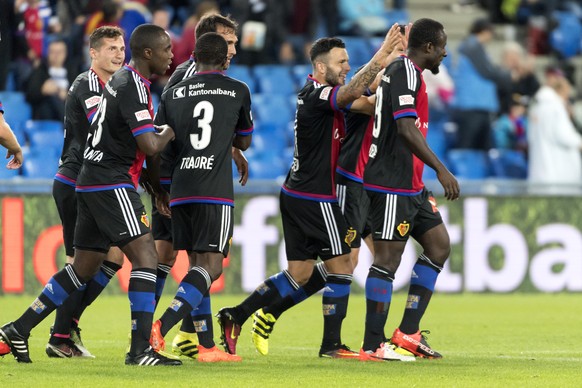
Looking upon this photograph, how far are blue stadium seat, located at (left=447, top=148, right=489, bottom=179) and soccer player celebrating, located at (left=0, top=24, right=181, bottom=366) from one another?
9.21 metres

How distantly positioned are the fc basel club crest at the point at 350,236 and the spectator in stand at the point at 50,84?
7167mm

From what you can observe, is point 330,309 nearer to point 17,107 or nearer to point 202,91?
point 202,91

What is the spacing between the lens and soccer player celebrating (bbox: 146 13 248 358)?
326 inches

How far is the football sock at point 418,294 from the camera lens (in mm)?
8562

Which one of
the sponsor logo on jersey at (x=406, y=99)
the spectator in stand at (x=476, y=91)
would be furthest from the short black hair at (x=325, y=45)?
the spectator in stand at (x=476, y=91)

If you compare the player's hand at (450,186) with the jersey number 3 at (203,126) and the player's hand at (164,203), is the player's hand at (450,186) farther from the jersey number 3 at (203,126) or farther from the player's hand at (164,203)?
the player's hand at (164,203)

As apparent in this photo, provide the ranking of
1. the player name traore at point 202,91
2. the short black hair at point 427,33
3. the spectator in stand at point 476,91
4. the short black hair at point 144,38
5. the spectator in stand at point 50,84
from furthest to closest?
1. the spectator in stand at point 476,91
2. the spectator in stand at point 50,84
3. the short black hair at point 427,33
4. the player name traore at point 202,91
5. the short black hair at point 144,38

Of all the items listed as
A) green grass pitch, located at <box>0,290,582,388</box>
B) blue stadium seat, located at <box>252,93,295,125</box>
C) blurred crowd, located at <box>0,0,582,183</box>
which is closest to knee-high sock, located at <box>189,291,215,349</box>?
green grass pitch, located at <box>0,290,582,388</box>

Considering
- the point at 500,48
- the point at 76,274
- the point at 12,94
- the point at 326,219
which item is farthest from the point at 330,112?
the point at 500,48

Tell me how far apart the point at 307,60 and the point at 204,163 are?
9902 mm

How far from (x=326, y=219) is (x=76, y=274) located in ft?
5.70

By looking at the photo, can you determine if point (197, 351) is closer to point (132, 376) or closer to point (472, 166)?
point (132, 376)

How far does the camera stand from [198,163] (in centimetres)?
805

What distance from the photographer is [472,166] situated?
55.3 feet
